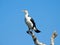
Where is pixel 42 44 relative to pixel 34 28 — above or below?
below

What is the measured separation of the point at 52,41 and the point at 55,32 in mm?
491

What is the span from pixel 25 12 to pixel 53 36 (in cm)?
729

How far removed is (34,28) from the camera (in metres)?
14.1

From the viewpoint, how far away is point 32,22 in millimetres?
14633

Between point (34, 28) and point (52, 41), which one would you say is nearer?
point (52, 41)

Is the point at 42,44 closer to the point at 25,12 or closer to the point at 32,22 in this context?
the point at 32,22

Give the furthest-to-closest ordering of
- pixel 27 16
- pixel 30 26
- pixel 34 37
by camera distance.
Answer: pixel 27 16, pixel 30 26, pixel 34 37

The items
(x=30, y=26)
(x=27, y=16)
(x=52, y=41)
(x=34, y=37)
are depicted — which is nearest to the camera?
(x=52, y=41)

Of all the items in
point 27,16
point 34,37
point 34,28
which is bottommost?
point 34,37

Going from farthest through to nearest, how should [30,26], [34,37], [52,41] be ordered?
1. [30,26]
2. [34,37]
3. [52,41]

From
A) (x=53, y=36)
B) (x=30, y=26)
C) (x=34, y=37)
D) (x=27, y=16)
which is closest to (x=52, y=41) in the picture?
(x=53, y=36)

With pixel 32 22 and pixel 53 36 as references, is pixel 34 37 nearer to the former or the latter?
pixel 53 36

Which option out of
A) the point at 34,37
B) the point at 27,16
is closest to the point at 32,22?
the point at 27,16

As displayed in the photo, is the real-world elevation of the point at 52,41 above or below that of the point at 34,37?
below
